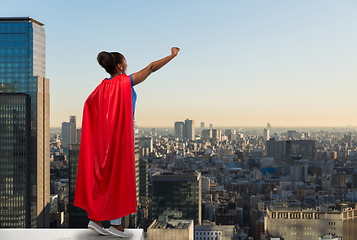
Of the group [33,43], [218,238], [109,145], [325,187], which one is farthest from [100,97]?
[325,187]

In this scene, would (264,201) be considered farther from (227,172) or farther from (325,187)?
(227,172)

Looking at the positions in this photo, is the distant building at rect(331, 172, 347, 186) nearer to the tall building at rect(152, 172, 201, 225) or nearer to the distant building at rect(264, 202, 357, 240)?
the distant building at rect(264, 202, 357, 240)

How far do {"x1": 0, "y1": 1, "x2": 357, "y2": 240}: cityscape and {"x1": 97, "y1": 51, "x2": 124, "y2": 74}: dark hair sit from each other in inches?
342

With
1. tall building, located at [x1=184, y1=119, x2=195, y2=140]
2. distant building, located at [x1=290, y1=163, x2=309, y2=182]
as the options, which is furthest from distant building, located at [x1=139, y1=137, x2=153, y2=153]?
distant building, located at [x1=290, y1=163, x2=309, y2=182]

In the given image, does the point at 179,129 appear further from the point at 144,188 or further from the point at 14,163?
the point at 14,163

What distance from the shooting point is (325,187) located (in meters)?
22.4

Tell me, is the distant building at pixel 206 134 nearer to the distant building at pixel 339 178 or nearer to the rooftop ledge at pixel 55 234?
the distant building at pixel 339 178

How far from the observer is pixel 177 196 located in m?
20.4

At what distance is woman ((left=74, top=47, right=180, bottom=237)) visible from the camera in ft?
5.43

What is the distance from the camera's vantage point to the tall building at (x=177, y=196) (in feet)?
65.9

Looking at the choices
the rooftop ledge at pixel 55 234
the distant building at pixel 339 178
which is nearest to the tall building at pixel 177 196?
the distant building at pixel 339 178

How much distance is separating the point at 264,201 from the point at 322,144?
29.9 ft

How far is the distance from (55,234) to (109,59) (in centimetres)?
85

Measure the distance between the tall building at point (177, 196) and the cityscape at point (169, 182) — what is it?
5cm
